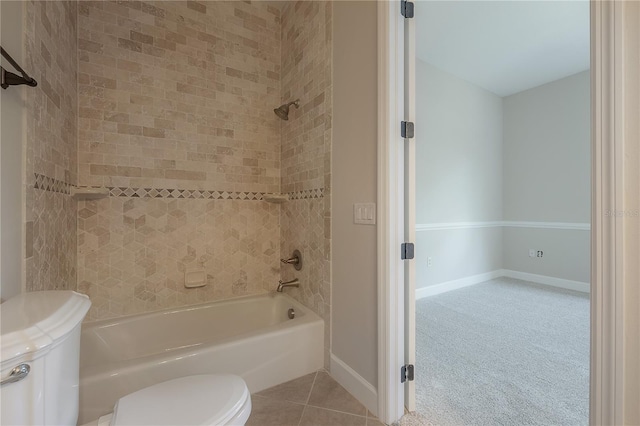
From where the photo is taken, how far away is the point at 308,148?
200 centimetres

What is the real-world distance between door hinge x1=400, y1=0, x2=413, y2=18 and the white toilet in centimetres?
180

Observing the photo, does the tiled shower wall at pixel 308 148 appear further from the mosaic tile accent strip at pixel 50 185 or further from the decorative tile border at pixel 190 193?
the mosaic tile accent strip at pixel 50 185

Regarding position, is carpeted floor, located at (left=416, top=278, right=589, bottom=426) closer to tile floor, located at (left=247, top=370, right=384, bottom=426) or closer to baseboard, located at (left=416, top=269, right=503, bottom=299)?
baseboard, located at (left=416, top=269, right=503, bottom=299)

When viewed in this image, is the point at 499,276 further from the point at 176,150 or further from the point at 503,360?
the point at 176,150

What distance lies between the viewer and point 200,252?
2096 millimetres

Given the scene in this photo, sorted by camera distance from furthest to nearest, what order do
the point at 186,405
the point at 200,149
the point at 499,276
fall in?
the point at 499,276 < the point at 200,149 < the point at 186,405

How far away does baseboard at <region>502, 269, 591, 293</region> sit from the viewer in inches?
134

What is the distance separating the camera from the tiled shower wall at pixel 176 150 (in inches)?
69.9

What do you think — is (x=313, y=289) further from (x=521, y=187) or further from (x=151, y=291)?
(x=521, y=187)

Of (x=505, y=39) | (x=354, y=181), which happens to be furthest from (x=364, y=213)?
(x=505, y=39)

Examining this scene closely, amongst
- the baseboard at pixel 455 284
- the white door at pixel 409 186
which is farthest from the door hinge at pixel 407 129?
the baseboard at pixel 455 284

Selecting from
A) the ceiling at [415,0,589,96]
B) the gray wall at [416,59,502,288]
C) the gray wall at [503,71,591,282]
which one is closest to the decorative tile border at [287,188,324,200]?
the ceiling at [415,0,589,96]

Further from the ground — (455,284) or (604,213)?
(604,213)

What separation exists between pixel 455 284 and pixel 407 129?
3.02m
